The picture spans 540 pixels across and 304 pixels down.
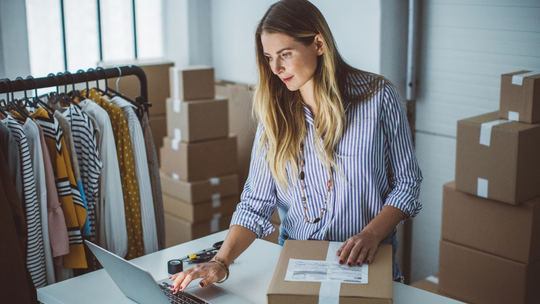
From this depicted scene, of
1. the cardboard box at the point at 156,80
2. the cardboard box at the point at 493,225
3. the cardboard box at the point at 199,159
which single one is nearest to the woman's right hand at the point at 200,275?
the cardboard box at the point at 493,225

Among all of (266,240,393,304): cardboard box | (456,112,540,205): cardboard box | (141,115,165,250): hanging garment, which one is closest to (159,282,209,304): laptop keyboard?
(266,240,393,304): cardboard box

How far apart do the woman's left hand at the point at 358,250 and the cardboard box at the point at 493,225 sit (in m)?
1.14

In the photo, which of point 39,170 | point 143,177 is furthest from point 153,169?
point 39,170

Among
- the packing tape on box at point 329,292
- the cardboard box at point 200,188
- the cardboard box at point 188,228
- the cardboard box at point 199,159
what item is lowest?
the cardboard box at point 188,228

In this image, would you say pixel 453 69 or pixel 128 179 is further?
pixel 453 69

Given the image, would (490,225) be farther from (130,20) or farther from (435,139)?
(130,20)

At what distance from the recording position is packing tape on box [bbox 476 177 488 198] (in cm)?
218

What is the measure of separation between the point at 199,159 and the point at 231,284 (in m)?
1.72

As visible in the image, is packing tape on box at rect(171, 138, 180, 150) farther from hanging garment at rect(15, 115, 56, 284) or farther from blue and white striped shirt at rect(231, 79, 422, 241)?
blue and white striped shirt at rect(231, 79, 422, 241)

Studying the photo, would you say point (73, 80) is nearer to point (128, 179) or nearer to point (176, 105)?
point (128, 179)

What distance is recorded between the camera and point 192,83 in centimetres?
302

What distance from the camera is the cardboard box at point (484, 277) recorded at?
7.16 ft

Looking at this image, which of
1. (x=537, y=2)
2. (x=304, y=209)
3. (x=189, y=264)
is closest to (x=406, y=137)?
(x=304, y=209)

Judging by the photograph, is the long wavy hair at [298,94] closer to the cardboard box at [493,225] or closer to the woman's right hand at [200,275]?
the woman's right hand at [200,275]
